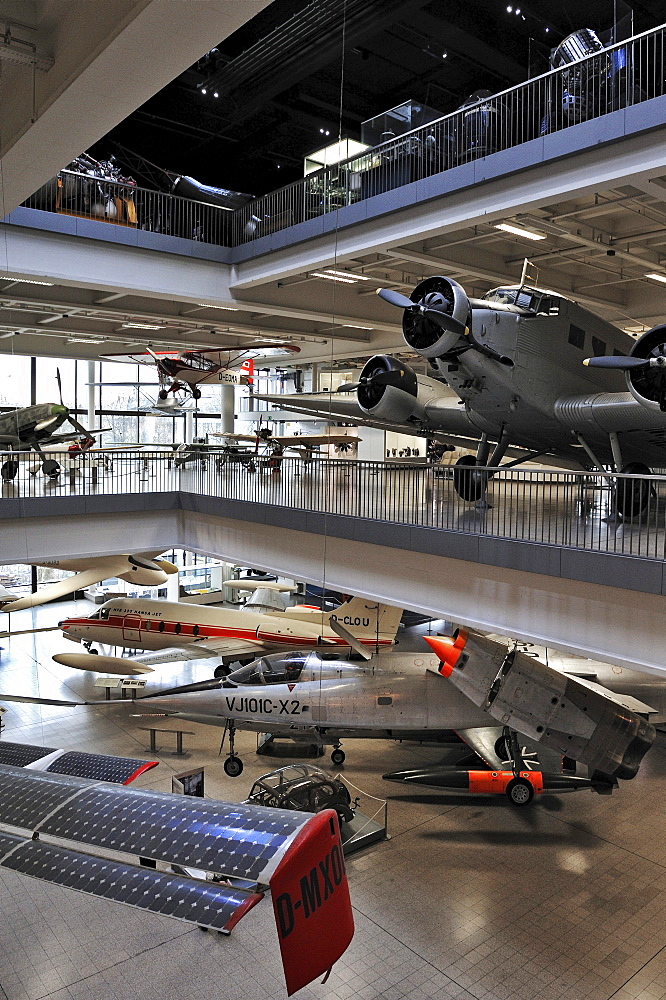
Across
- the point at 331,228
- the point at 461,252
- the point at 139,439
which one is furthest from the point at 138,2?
the point at 139,439

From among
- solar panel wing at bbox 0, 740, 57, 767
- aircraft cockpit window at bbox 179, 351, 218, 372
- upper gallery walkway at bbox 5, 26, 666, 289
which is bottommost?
solar panel wing at bbox 0, 740, 57, 767

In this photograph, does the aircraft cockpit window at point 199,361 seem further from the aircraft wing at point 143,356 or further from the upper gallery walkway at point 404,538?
the upper gallery walkway at point 404,538

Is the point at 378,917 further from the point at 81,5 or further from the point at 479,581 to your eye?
the point at 81,5

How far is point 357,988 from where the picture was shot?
783 cm

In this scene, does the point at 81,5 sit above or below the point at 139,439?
above

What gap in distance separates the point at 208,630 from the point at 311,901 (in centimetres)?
1542

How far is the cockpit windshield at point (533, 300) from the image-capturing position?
36.8ft

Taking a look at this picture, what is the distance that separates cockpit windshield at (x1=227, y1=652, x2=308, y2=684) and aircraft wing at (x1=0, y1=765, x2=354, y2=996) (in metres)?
9.28

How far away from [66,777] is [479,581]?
6.60 meters

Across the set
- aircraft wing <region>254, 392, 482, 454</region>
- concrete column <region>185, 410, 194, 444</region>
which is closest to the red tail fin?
aircraft wing <region>254, 392, 482, 454</region>

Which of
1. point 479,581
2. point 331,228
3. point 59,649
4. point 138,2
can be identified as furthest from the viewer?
point 59,649

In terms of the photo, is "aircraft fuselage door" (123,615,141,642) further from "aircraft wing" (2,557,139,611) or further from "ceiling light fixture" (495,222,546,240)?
"ceiling light fixture" (495,222,546,240)

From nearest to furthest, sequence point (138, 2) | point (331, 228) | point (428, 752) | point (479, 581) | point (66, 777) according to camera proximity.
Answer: point (138, 2), point (66, 777), point (479, 581), point (428, 752), point (331, 228)

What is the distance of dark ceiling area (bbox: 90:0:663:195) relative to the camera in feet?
57.4
